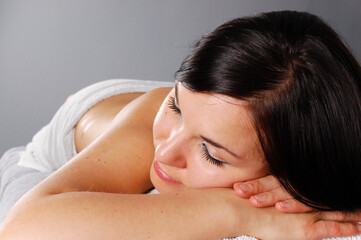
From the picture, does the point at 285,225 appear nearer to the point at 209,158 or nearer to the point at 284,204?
the point at 284,204

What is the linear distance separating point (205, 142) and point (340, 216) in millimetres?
343

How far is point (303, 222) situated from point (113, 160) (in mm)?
477

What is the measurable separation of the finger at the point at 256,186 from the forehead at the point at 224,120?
3.2 inches

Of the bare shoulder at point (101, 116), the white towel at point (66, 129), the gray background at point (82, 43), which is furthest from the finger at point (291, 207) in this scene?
the gray background at point (82, 43)

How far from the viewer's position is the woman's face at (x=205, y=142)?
917 mm

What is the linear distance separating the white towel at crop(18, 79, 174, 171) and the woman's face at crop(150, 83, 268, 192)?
0.76m

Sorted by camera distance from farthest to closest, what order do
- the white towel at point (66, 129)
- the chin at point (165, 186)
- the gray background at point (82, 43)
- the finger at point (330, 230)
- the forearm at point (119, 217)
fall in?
the gray background at point (82, 43), the white towel at point (66, 129), the chin at point (165, 186), the finger at point (330, 230), the forearm at point (119, 217)

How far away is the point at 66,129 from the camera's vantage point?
5.81ft

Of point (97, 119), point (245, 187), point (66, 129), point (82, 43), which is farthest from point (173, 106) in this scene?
point (82, 43)

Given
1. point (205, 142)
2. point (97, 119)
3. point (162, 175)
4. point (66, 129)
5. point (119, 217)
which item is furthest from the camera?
point (66, 129)

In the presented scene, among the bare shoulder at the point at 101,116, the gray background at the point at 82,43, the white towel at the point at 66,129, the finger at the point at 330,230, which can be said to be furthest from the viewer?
the gray background at the point at 82,43

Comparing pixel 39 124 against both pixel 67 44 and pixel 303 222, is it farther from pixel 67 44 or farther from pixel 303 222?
pixel 303 222

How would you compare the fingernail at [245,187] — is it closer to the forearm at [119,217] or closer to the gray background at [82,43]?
the forearm at [119,217]

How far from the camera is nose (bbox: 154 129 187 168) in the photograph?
0.98 m
